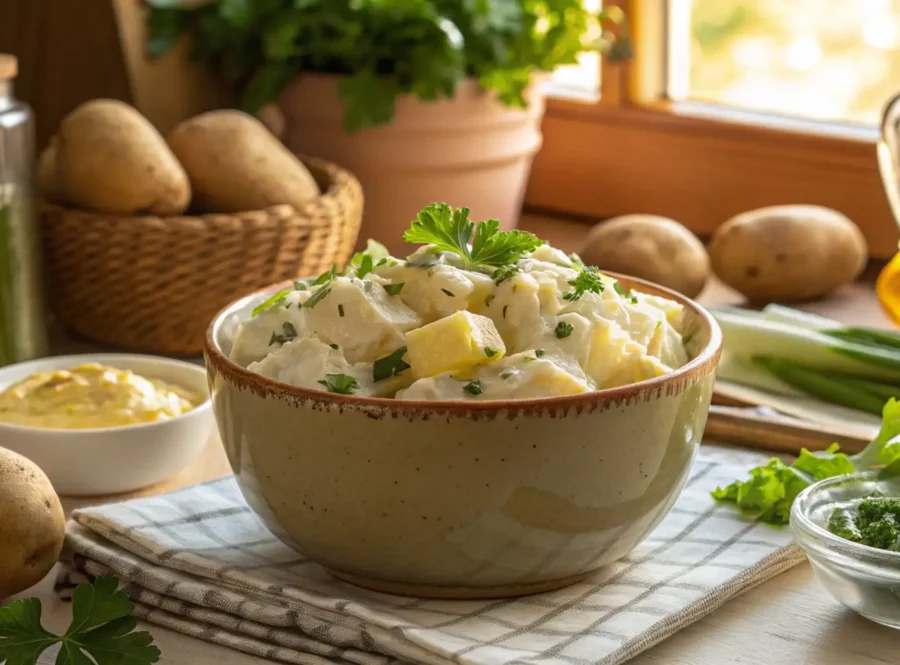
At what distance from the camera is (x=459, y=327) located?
885 mm

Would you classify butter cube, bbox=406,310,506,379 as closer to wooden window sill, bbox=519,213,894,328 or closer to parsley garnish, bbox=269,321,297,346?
parsley garnish, bbox=269,321,297,346

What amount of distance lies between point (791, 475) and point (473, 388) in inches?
13.7

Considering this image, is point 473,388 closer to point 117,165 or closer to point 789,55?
point 117,165

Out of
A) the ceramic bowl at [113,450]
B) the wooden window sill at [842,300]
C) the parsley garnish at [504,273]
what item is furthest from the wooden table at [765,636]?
the wooden window sill at [842,300]

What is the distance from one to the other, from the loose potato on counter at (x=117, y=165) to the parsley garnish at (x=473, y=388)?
727 millimetres

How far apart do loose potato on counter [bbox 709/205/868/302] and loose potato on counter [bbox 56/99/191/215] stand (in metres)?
0.73

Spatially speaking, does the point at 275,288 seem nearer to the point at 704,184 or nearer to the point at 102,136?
the point at 102,136

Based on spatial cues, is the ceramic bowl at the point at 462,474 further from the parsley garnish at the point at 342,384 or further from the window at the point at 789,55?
the window at the point at 789,55

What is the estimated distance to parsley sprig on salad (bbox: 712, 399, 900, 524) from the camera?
109 cm

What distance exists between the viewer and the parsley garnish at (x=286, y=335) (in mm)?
976

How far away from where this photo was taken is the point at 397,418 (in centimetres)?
87

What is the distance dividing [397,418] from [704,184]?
1336mm

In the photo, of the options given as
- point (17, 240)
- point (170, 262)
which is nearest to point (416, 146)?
point (170, 262)

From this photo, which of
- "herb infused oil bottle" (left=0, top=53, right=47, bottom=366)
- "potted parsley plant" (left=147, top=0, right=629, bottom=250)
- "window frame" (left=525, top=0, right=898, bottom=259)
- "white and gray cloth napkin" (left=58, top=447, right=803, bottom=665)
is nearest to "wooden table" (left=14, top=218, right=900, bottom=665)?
"white and gray cloth napkin" (left=58, top=447, right=803, bottom=665)
